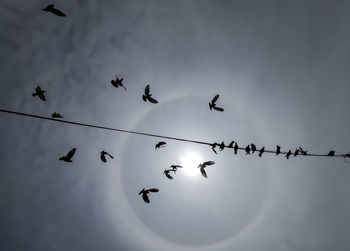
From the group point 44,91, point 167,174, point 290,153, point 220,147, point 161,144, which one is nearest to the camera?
point 220,147

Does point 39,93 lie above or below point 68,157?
above

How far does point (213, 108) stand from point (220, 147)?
10.2 feet

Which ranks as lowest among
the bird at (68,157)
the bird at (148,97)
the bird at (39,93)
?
the bird at (68,157)

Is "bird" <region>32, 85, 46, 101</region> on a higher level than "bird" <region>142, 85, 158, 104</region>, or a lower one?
lower

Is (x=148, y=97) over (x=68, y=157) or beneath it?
over

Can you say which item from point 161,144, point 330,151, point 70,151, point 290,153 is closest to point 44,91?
point 70,151

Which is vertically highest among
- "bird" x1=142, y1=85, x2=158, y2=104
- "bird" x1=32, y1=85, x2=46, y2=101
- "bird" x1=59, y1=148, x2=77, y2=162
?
"bird" x1=142, y1=85, x2=158, y2=104

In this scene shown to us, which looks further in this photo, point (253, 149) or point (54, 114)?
point (54, 114)

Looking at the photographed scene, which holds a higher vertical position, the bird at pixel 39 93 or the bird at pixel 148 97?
the bird at pixel 148 97

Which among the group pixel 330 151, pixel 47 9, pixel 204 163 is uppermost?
pixel 47 9

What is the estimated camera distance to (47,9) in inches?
371

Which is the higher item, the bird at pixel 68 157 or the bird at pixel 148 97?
the bird at pixel 148 97

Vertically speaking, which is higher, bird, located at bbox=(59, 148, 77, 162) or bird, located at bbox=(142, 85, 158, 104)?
bird, located at bbox=(142, 85, 158, 104)

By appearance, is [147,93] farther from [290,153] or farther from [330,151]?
[330,151]
